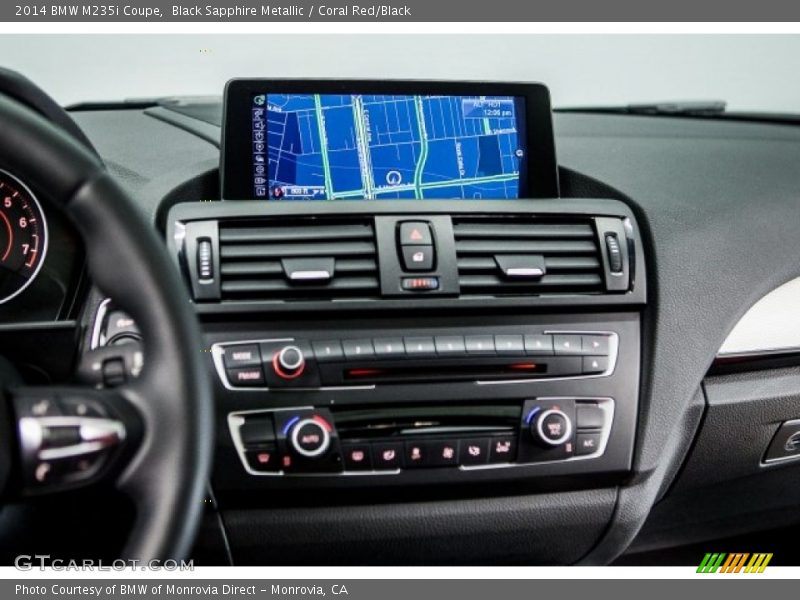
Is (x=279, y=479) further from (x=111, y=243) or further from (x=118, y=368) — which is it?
(x=111, y=243)

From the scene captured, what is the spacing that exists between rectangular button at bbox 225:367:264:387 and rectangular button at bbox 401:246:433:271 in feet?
0.88

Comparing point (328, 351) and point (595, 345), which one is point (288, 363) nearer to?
point (328, 351)

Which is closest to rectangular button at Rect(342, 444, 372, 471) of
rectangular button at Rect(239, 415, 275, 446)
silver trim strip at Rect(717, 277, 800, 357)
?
rectangular button at Rect(239, 415, 275, 446)

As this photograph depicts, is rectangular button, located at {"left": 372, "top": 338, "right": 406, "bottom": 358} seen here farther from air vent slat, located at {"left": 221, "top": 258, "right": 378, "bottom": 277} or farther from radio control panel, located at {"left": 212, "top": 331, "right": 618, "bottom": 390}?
air vent slat, located at {"left": 221, "top": 258, "right": 378, "bottom": 277}

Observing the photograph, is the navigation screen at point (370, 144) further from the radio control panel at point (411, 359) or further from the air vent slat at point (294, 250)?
the radio control panel at point (411, 359)

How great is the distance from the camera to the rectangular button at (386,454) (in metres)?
1.49

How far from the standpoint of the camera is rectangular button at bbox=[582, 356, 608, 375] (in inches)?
61.4

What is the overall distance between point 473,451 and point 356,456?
177mm

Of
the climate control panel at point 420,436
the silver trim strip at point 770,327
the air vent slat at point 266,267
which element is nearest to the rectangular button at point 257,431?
the climate control panel at point 420,436

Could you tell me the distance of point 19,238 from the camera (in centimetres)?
146

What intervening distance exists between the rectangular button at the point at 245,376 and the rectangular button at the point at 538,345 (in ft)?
1.31

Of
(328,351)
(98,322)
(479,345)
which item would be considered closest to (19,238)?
(98,322)

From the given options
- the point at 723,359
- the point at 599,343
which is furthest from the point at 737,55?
the point at 599,343

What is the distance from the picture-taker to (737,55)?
2279 millimetres
